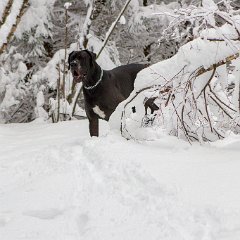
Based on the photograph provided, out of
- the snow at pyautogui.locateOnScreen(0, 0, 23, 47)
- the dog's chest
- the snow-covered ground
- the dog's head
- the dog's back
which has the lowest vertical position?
the dog's chest

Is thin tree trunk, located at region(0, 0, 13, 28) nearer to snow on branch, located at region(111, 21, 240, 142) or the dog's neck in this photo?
the dog's neck

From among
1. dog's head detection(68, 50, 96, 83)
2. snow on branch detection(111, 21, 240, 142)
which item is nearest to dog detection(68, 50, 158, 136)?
dog's head detection(68, 50, 96, 83)

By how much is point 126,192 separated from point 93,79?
12.2ft

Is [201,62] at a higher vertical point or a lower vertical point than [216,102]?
higher

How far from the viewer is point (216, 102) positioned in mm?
3660

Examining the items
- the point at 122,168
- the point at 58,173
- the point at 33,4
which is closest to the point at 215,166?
the point at 122,168

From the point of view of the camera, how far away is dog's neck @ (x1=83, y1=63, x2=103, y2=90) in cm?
626

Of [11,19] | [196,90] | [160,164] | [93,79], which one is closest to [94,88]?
[93,79]

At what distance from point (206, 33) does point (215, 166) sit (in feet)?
3.16

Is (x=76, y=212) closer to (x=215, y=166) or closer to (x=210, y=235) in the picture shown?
(x=210, y=235)

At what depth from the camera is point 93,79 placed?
6332mm

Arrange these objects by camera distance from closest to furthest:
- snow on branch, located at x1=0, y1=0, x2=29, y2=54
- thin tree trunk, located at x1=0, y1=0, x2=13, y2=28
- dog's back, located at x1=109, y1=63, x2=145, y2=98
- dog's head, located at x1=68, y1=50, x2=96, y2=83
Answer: dog's head, located at x1=68, y1=50, x2=96, y2=83
thin tree trunk, located at x1=0, y1=0, x2=13, y2=28
snow on branch, located at x1=0, y1=0, x2=29, y2=54
dog's back, located at x1=109, y1=63, x2=145, y2=98

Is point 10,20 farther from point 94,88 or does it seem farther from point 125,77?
point 125,77

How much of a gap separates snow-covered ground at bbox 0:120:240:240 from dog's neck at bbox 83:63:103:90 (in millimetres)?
2309
